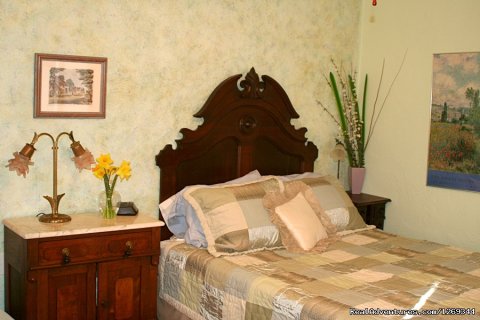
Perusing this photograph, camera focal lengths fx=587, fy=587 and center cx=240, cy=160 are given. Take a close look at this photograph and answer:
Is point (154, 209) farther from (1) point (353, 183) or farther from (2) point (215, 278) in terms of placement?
(1) point (353, 183)

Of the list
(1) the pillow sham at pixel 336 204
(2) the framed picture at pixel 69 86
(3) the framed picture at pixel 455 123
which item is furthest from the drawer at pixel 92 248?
(3) the framed picture at pixel 455 123

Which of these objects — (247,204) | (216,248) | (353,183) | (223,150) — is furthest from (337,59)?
(216,248)

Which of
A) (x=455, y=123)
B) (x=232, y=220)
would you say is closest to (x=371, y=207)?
(x=455, y=123)

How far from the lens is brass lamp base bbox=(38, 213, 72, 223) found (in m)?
3.01

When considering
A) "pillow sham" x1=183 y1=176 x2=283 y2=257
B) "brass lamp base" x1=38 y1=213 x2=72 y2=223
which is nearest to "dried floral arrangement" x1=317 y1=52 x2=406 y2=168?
"pillow sham" x1=183 y1=176 x2=283 y2=257

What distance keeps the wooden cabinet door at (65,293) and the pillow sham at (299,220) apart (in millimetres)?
1096

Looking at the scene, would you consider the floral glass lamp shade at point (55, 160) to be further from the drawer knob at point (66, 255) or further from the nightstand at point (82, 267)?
the drawer knob at point (66, 255)

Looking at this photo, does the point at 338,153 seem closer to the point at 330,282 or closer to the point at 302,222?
the point at 302,222

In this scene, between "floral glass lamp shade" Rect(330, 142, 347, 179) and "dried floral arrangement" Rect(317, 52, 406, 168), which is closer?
"floral glass lamp shade" Rect(330, 142, 347, 179)

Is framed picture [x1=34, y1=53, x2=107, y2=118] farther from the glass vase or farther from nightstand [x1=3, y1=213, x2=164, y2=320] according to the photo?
nightstand [x1=3, y1=213, x2=164, y2=320]

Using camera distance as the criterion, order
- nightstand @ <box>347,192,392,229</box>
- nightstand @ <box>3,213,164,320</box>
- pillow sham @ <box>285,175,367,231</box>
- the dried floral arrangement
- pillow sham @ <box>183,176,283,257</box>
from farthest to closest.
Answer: the dried floral arrangement < nightstand @ <box>347,192,392,229</box> < pillow sham @ <box>285,175,367,231</box> < pillow sham @ <box>183,176,283,257</box> < nightstand @ <box>3,213,164,320</box>

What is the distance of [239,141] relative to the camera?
12.8 ft

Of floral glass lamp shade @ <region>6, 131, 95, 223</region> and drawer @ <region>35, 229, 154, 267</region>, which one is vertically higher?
floral glass lamp shade @ <region>6, 131, 95, 223</region>

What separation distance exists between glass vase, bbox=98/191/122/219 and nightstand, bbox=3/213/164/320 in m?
0.04
